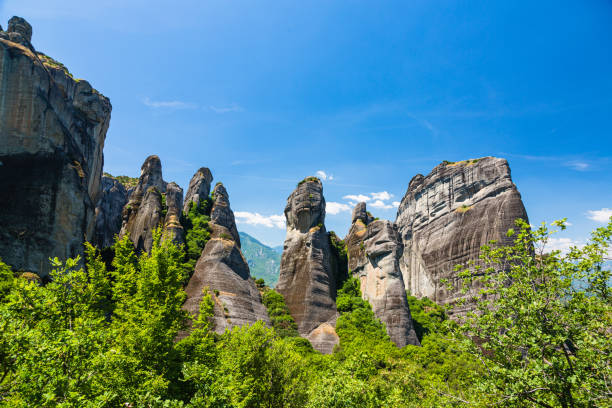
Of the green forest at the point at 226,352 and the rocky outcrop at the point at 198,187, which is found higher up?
the rocky outcrop at the point at 198,187

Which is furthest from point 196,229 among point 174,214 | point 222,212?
point 222,212

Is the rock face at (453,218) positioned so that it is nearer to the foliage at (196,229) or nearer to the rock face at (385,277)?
the rock face at (385,277)

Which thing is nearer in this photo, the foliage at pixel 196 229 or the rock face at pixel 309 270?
the rock face at pixel 309 270

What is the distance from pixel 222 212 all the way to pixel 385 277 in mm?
34015

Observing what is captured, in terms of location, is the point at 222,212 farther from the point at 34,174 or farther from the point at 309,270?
the point at 34,174

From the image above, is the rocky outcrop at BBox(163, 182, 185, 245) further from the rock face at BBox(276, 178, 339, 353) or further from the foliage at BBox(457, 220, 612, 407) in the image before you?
the foliage at BBox(457, 220, 612, 407)

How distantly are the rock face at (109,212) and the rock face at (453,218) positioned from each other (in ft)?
248

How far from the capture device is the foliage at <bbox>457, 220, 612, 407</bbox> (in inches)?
A: 322

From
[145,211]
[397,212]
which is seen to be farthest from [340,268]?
[145,211]

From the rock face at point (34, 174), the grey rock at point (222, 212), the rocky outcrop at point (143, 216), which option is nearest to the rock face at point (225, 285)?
the grey rock at point (222, 212)

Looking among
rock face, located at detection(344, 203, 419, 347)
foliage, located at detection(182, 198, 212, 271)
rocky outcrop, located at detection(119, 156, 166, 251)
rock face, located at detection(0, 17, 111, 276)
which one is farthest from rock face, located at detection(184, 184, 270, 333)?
rock face, located at detection(344, 203, 419, 347)

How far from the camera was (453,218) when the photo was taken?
65.2m

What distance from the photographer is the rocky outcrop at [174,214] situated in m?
53.3

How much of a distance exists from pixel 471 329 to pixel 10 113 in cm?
5160
